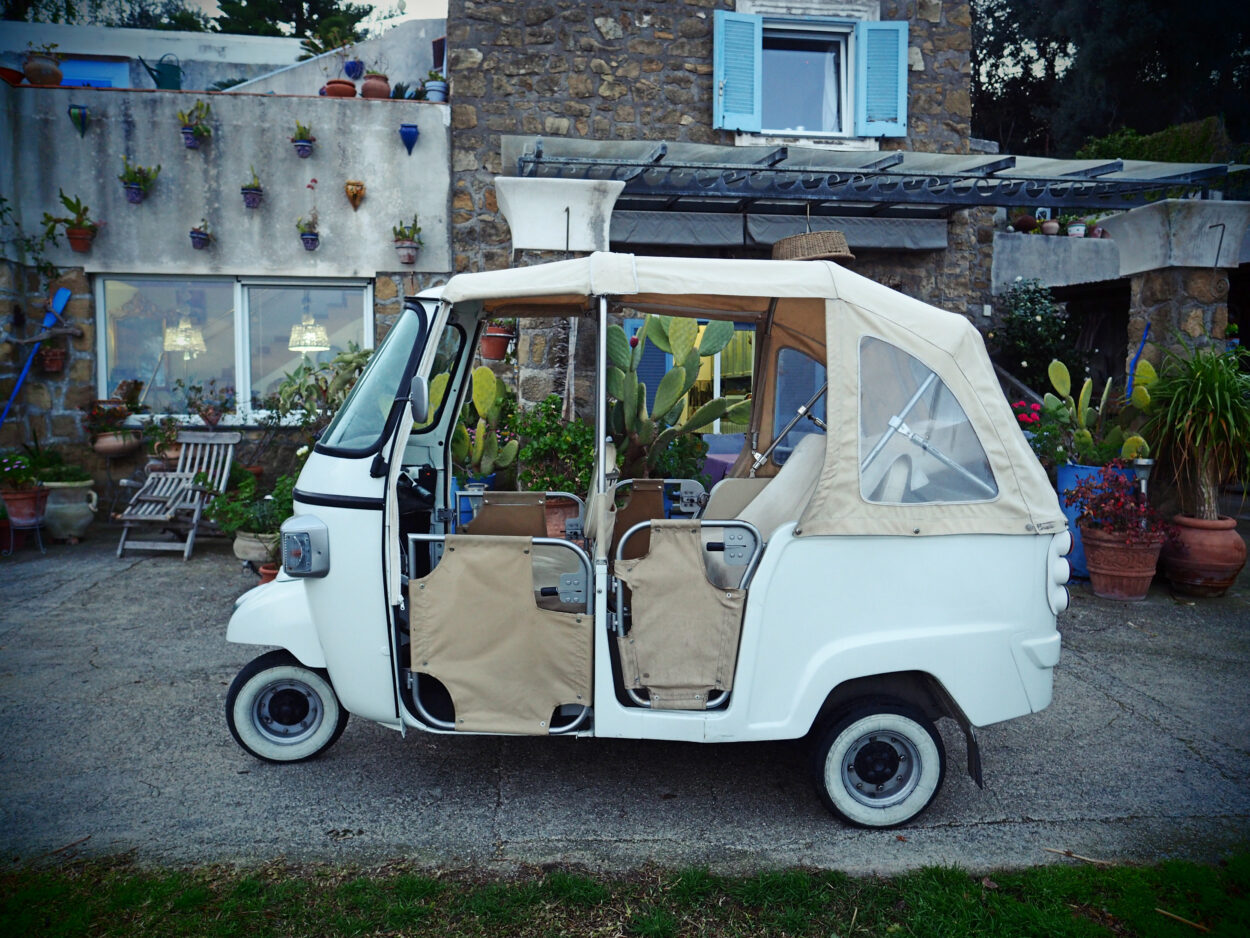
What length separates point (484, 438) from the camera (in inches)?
257

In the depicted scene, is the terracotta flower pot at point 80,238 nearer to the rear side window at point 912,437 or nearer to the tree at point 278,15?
the rear side window at point 912,437

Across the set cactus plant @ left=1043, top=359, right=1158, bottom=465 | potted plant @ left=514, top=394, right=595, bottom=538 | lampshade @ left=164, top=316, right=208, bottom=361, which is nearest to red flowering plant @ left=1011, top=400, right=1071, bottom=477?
cactus plant @ left=1043, top=359, right=1158, bottom=465

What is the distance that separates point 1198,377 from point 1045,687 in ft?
14.8

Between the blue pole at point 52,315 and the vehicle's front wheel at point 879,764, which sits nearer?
the vehicle's front wheel at point 879,764

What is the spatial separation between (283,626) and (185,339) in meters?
7.29

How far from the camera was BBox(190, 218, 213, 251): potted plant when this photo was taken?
9102 mm

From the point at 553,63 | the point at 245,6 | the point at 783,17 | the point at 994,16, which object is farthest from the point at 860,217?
the point at 994,16

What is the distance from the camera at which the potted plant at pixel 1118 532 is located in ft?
21.4

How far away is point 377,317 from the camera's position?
9.56m

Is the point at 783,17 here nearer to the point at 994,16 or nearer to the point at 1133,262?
the point at 1133,262

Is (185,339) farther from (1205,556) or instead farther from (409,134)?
(1205,556)

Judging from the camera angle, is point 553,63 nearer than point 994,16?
Yes

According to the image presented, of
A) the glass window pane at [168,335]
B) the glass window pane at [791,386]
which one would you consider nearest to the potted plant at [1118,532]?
the glass window pane at [791,386]

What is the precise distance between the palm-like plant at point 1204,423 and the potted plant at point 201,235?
9.11 meters
